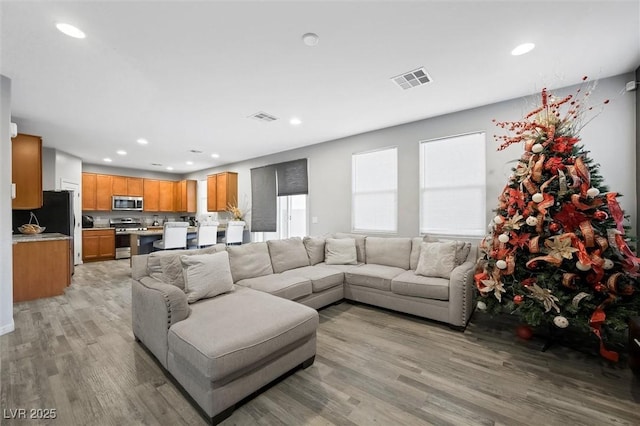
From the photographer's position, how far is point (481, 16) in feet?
6.44

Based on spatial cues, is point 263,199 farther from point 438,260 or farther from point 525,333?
point 525,333

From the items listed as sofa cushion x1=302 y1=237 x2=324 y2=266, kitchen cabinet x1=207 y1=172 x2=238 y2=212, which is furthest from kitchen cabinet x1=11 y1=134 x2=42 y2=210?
sofa cushion x1=302 y1=237 x2=324 y2=266

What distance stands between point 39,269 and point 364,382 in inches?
196

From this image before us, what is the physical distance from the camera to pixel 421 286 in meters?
3.08

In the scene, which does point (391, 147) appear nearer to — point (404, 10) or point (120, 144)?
point (404, 10)

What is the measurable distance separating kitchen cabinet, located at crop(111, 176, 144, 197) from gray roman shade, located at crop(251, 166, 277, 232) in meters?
4.09

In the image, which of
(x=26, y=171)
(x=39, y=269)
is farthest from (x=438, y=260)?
(x=26, y=171)

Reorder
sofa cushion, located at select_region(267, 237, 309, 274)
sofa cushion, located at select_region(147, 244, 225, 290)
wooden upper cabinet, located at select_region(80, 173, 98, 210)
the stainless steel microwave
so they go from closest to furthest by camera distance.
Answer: sofa cushion, located at select_region(147, 244, 225, 290)
sofa cushion, located at select_region(267, 237, 309, 274)
wooden upper cabinet, located at select_region(80, 173, 98, 210)
the stainless steel microwave

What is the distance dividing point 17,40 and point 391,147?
4.33 m

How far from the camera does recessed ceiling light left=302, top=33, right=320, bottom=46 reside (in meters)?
2.15

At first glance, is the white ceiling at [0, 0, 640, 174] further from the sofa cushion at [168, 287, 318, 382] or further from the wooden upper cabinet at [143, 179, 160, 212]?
the wooden upper cabinet at [143, 179, 160, 212]

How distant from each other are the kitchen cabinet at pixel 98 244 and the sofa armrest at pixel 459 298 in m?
8.26

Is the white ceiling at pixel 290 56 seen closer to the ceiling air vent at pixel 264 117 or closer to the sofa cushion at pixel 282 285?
the ceiling air vent at pixel 264 117

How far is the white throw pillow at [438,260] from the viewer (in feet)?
10.5
